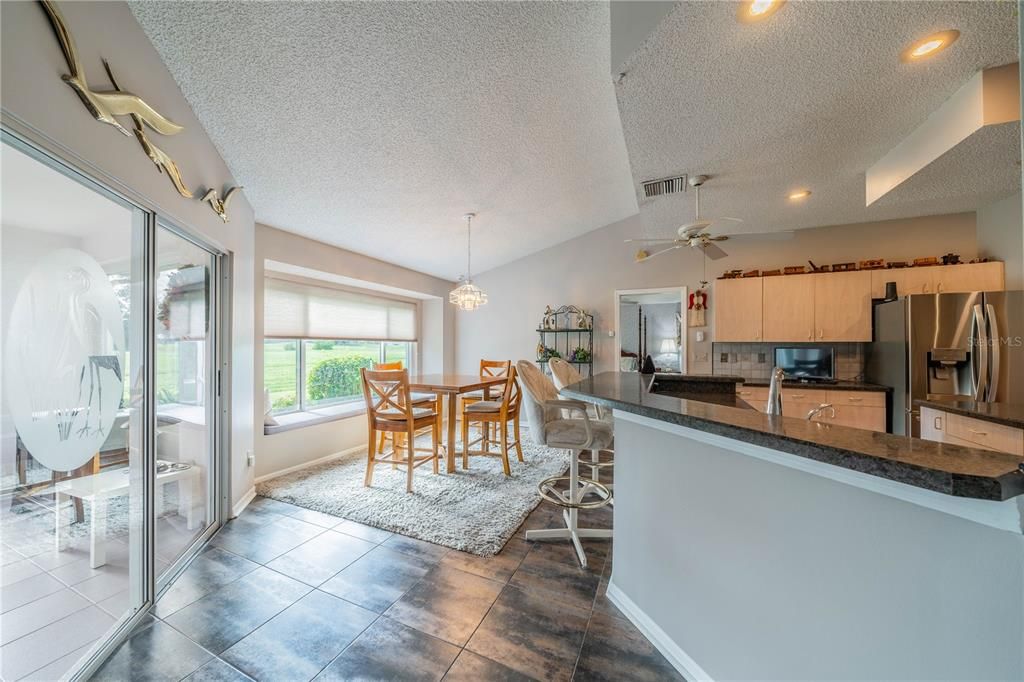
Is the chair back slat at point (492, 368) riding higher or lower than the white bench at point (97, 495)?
higher

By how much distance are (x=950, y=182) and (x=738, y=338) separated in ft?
6.34

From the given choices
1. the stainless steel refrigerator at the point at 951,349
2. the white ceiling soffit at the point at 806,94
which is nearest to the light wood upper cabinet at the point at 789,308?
the stainless steel refrigerator at the point at 951,349

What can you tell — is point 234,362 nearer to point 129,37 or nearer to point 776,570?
point 129,37

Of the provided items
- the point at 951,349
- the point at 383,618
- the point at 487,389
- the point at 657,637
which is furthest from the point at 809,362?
the point at 383,618

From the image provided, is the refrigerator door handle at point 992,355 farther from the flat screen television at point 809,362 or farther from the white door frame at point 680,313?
the white door frame at point 680,313

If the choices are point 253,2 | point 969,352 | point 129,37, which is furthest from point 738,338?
point 129,37

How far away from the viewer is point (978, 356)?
260 centimetres

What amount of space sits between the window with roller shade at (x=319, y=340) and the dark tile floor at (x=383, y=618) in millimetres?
1939

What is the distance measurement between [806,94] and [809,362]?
3071 mm

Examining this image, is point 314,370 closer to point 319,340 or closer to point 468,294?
point 319,340

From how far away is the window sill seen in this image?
3.40 metres

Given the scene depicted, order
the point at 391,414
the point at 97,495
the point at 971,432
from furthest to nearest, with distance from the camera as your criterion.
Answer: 1. the point at 391,414
2. the point at 971,432
3. the point at 97,495

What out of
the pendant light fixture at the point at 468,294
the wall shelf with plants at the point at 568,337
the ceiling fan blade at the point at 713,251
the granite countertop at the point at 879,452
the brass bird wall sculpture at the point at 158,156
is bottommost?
the granite countertop at the point at 879,452

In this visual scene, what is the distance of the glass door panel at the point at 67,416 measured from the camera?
1.20 m
